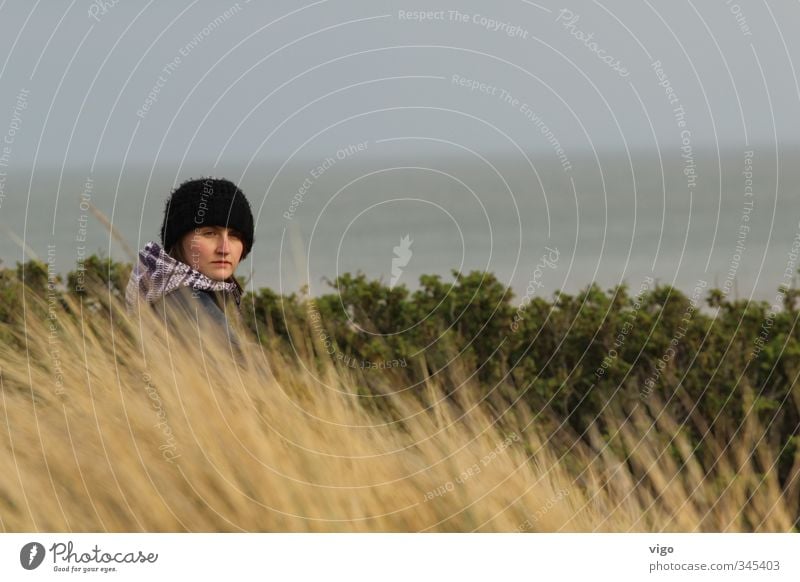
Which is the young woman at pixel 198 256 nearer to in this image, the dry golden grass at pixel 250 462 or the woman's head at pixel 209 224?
the woman's head at pixel 209 224

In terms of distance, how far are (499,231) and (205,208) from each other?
21538 mm

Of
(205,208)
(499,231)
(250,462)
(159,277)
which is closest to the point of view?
(250,462)

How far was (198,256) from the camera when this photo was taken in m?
4.20

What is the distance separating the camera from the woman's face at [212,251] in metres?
4.19

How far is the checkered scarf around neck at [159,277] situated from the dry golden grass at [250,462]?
157mm

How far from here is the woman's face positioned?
419cm

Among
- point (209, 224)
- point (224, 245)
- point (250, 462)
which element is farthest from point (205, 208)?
point (250, 462)

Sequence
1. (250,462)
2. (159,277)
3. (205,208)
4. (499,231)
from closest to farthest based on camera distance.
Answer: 1. (250,462)
2. (159,277)
3. (205,208)
4. (499,231)

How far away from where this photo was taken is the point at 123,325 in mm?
4246

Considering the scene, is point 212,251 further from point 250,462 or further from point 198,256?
point 250,462

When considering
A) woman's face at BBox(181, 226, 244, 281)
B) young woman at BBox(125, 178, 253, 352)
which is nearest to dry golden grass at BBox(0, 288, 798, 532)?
young woman at BBox(125, 178, 253, 352)

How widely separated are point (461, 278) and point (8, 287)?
262 cm

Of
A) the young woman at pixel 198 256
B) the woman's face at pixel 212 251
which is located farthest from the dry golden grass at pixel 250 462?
the woman's face at pixel 212 251
